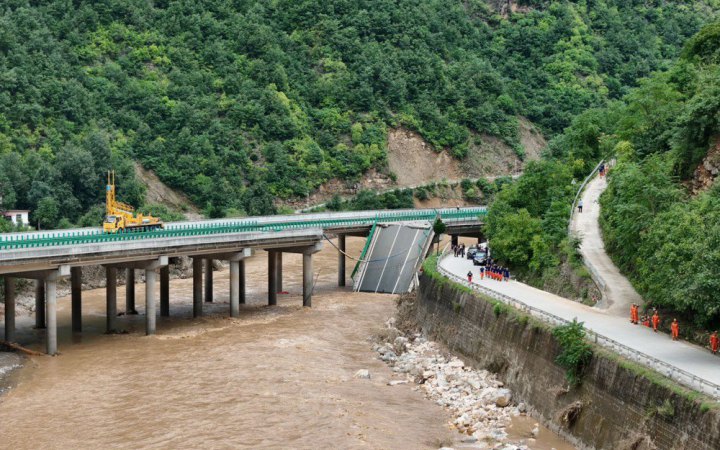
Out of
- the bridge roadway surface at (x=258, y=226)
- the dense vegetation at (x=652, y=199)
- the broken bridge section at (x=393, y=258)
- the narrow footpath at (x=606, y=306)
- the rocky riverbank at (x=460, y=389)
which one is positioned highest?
the dense vegetation at (x=652, y=199)

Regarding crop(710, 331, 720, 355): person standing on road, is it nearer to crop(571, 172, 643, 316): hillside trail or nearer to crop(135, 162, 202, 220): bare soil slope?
crop(571, 172, 643, 316): hillside trail

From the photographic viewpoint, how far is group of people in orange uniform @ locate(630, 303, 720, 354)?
111ft

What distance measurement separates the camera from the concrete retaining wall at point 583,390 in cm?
2783

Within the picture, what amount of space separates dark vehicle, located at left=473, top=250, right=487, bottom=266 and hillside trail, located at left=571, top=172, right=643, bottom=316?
6864mm

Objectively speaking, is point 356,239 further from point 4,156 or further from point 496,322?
point 496,322

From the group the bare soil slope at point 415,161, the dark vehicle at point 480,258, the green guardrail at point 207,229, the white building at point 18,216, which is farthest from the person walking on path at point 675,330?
the bare soil slope at point 415,161

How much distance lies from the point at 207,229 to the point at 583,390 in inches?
1359

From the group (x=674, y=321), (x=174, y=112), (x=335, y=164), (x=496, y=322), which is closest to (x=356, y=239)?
(x=335, y=164)

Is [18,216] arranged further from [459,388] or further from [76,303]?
[459,388]

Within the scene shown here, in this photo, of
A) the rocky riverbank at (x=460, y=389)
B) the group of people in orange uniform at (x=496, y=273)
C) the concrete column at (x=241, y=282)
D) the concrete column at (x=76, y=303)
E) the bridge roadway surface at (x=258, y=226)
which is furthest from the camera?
the concrete column at (x=241, y=282)

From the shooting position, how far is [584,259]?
164ft

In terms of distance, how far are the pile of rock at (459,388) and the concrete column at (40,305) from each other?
2249cm

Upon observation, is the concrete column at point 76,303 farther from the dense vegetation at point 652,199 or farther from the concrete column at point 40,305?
the dense vegetation at point 652,199

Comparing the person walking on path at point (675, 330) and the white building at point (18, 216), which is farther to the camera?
the white building at point (18, 216)
